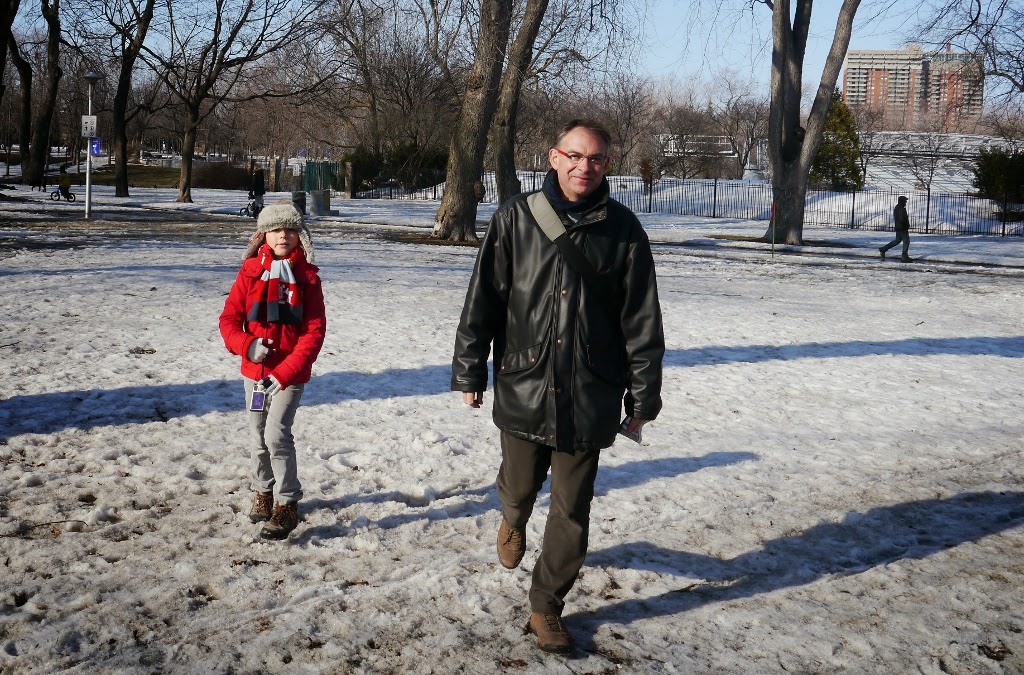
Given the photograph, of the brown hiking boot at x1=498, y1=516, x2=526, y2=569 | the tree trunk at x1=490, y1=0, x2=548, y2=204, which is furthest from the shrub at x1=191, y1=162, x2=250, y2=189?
the brown hiking boot at x1=498, y1=516, x2=526, y2=569

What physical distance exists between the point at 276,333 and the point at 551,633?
2.00 m

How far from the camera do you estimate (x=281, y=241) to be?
4773 mm

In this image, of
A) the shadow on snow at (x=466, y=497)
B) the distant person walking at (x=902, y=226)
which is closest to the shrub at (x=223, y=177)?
the distant person walking at (x=902, y=226)

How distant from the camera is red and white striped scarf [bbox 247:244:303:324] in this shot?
4.73 meters

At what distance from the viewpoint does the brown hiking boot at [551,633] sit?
3.74 metres

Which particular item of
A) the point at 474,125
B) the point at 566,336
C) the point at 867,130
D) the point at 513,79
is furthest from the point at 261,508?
the point at 867,130

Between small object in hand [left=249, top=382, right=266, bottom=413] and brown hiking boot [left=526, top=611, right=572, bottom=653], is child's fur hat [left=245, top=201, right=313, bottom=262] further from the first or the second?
brown hiking boot [left=526, top=611, right=572, bottom=653]

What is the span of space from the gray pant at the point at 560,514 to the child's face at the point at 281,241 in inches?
62.8

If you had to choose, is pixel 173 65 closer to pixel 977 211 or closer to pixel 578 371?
pixel 977 211

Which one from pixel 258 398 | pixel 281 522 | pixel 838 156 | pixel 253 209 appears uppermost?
pixel 838 156

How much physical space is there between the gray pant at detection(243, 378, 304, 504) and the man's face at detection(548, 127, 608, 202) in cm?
181

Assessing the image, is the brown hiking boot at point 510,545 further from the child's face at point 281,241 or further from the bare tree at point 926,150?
the bare tree at point 926,150

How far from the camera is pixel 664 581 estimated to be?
4.54 metres

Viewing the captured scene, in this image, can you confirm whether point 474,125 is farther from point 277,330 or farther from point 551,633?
point 551,633
